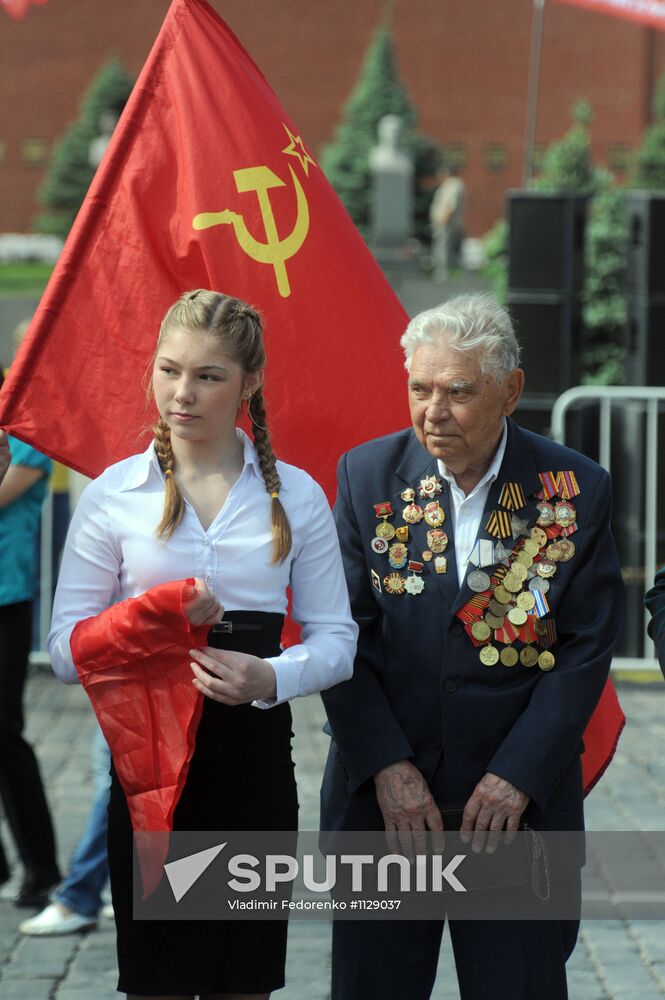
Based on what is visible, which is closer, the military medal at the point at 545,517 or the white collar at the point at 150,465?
the white collar at the point at 150,465

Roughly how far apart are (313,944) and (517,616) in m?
2.06

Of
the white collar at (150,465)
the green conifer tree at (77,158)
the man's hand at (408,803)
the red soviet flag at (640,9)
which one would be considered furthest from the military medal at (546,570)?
the green conifer tree at (77,158)

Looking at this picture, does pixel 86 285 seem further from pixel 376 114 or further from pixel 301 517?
pixel 376 114

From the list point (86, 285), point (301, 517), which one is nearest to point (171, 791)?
point (301, 517)

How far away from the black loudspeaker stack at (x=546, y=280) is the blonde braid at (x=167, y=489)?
5532 millimetres

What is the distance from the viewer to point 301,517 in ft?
9.80

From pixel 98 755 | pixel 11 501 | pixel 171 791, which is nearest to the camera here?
pixel 171 791

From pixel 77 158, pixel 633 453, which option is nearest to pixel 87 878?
pixel 633 453

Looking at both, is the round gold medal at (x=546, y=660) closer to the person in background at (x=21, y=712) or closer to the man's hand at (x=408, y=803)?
the man's hand at (x=408, y=803)

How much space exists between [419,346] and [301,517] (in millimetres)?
420

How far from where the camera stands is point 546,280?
27.6 ft

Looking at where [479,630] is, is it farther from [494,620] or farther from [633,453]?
[633,453]

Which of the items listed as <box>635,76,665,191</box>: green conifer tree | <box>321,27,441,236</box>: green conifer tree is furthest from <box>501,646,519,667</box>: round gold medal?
<box>635,76,665,191</box>: green conifer tree

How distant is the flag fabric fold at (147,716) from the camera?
9.37ft
